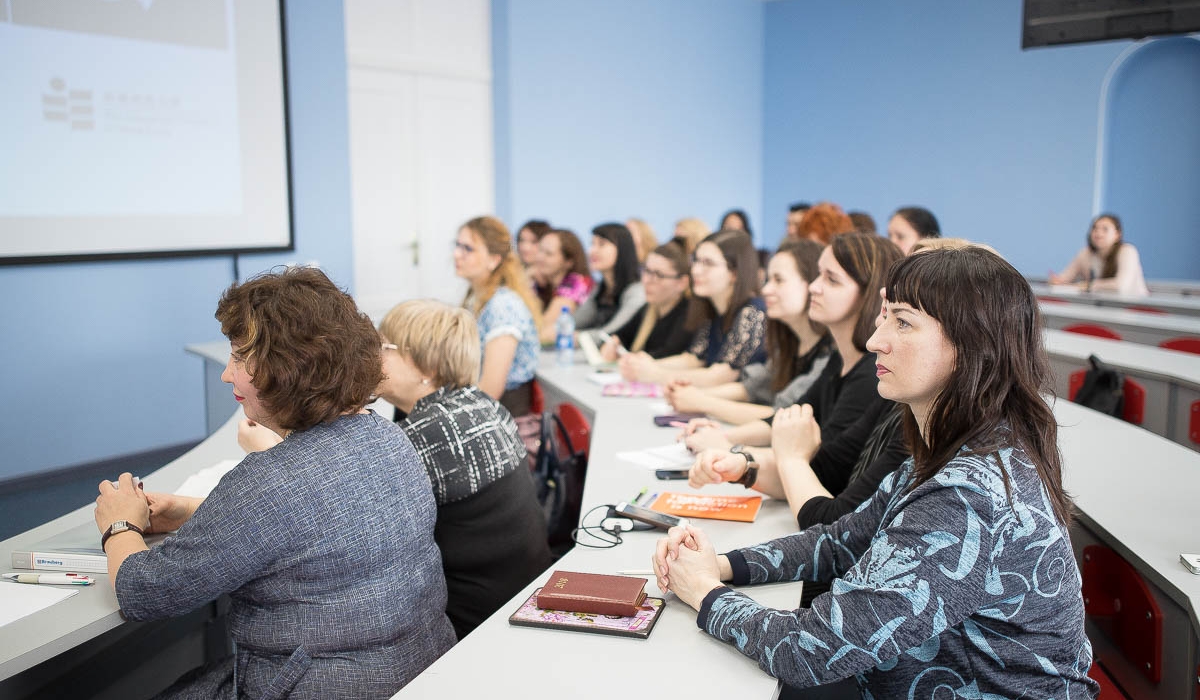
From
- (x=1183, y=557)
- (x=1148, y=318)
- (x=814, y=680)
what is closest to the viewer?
(x=814, y=680)

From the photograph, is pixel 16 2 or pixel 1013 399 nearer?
pixel 1013 399

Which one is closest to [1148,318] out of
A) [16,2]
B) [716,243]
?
[716,243]

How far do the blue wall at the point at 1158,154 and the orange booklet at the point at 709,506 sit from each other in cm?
817

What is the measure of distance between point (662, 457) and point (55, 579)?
61.9 inches

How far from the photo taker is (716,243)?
387cm

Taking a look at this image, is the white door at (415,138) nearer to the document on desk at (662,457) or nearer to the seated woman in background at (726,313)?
the seated woman in background at (726,313)

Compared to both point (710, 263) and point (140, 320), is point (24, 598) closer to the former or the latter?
point (710, 263)

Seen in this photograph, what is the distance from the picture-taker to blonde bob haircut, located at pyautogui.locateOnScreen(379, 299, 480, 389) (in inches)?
89.8

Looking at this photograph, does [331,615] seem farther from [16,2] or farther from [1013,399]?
[16,2]

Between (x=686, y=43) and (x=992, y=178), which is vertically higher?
(x=686, y=43)

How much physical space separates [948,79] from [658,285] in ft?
20.6

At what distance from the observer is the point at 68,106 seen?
4.48 metres

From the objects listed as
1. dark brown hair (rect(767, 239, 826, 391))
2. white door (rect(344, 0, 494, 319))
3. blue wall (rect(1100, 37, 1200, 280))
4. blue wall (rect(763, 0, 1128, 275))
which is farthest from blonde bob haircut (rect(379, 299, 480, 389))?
blue wall (rect(1100, 37, 1200, 280))

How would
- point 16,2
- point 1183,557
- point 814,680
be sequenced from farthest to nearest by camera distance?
point 16,2, point 1183,557, point 814,680
